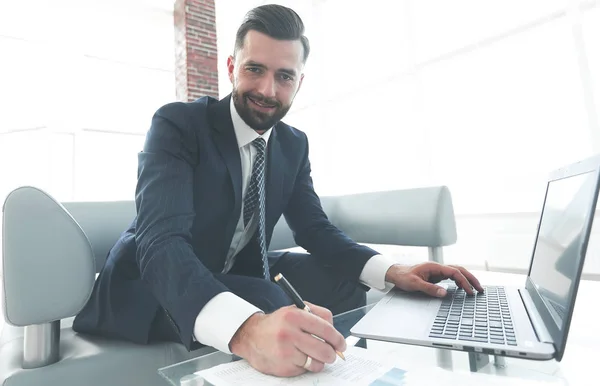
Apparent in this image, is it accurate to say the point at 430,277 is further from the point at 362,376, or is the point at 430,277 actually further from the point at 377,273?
the point at 362,376

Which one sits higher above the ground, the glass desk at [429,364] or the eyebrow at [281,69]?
the eyebrow at [281,69]

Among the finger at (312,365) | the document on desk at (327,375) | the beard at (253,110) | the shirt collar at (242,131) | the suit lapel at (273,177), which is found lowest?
the document on desk at (327,375)

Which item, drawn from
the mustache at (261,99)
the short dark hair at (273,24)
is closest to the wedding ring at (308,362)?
the mustache at (261,99)

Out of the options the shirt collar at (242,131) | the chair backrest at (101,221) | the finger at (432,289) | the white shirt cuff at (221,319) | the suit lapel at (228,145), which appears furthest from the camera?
the chair backrest at (101,221)

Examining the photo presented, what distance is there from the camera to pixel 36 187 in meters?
0.79

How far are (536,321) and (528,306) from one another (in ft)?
0.49

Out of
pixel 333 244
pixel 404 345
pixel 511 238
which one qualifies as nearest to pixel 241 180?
pixel 333 244

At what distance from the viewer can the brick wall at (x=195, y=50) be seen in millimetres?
4898

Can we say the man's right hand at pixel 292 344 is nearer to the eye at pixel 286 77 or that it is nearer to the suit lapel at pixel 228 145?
the suit lapel at pixel 228 145

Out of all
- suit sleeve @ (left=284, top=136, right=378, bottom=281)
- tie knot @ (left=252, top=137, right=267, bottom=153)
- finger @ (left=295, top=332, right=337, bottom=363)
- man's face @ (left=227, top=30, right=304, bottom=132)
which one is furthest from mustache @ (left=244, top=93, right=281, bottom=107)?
finger @ (left=295, top=332, right=337, bottom=363)

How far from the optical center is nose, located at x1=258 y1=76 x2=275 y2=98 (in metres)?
1.14

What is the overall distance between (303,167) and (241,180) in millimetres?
433

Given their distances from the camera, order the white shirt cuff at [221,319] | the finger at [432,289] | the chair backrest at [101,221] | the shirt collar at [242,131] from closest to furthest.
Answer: the white shirt cuff at [221,319]
the finger at [432,289]
the shirt collar at [242,131]
the chair backrest at [101,221]

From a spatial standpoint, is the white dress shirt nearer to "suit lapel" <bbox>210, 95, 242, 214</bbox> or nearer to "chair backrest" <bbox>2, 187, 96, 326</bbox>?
"suit lapel" <bbox>210, 95, 242, 214</bbox>
